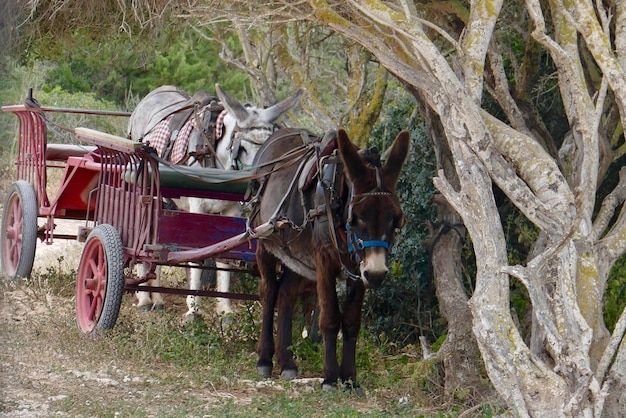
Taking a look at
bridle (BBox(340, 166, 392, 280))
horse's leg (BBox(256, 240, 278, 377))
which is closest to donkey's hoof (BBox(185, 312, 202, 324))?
horse's leg (BBox(256, 240, 278, 377))

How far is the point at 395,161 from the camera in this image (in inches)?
258

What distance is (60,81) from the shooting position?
79.0ft

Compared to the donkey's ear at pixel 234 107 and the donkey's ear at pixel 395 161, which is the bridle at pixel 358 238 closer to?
the donkey's ear at pixel 395 161

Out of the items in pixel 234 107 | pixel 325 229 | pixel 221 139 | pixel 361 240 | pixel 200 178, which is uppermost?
pixel 234 107

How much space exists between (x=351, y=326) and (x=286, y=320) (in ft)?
2.43

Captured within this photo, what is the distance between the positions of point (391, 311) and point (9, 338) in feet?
10.5

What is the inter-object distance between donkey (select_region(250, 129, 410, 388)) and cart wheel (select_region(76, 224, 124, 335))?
1.09m

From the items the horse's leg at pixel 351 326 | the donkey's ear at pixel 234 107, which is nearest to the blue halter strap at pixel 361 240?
the horse's leg at pixel 351 326

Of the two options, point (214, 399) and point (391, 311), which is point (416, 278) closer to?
point (391, 311)

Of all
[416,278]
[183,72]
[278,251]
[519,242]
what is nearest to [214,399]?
[278,251]

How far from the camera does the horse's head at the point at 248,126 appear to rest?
829cm

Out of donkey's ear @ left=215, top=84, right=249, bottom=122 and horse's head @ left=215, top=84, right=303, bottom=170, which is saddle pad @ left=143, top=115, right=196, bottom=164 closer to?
horse's head @ left=215, top=84, right=303, bottom=170

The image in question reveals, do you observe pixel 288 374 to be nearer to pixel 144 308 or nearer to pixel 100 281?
pixel 100 281

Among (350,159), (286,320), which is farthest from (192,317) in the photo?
(350,159)
